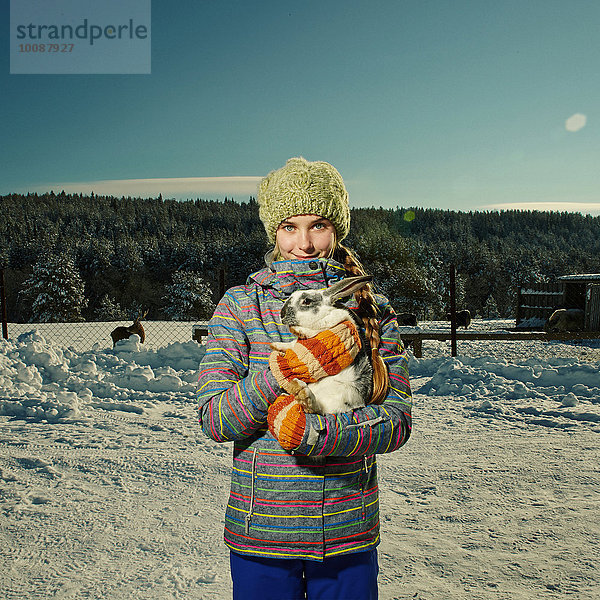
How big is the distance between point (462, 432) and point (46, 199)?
109 metres

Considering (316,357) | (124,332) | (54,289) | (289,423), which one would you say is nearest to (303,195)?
(316,357)

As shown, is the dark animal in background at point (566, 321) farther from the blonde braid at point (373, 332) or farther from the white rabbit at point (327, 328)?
the white rabbit at point (327, 328)

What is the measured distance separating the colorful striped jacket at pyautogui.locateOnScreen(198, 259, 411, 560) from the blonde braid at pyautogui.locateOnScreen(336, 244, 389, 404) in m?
0.06

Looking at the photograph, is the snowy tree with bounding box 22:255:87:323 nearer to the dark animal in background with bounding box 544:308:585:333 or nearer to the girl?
the dark animal in background with bounding box 544:308:585:333

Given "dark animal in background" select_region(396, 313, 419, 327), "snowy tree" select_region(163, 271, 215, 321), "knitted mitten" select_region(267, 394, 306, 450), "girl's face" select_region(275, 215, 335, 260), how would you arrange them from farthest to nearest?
"snowy tree" select_region(163, 271, 215, 321) < "dark animal in background" select_region(396, 313, 419, 327) < "girl's face" select_region(275, 215, 335, 260) < "knitted mitten" select_region(267, 394, 306, 450)

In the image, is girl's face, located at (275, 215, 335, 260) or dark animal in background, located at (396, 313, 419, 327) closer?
girl's face, located at (275, 215, 335, 260)

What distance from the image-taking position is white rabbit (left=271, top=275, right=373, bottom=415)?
1.58 metres

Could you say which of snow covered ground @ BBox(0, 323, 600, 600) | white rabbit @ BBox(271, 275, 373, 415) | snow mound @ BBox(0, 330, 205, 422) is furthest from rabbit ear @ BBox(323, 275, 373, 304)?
snow mound @ BBox(0, 330, 205, 422)

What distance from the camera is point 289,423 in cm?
150

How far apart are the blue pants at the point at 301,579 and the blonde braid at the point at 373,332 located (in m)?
0.59

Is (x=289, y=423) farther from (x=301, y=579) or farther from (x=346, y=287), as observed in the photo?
(x=301, y=579)

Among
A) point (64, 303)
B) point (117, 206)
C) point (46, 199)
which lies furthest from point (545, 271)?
point (46, 199)

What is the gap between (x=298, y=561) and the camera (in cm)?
171

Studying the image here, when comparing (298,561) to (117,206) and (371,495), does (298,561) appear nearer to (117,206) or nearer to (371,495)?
(371,495)
